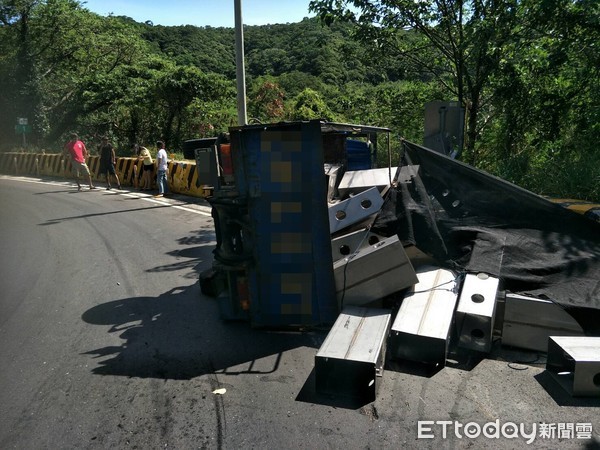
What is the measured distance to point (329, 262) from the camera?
4508mm

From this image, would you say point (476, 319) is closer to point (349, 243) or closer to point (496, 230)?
point (496, 230)

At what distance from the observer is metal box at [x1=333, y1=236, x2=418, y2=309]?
4.41 m


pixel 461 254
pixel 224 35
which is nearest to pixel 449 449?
pixel 461 254

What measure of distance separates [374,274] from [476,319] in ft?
3.16

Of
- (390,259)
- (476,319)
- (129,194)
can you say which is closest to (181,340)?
(390,259)

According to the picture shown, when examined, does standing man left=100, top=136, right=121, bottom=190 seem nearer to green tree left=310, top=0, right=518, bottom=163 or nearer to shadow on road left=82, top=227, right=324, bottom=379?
green tree left=310, top=0, right=518, bottom=163

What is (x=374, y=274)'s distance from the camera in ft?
14.6

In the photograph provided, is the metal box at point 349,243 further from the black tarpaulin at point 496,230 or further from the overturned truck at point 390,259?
the black tarpaulin at point 496,230

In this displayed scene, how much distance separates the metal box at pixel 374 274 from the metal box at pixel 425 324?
21cm

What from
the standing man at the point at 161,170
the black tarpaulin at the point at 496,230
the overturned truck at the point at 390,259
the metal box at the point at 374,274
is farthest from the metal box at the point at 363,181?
the standing man at the point at 161,170

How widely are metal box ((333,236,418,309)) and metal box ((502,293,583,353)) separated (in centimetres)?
88

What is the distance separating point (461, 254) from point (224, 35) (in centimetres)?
7289

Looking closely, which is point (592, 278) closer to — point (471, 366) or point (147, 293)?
point (471, 366)

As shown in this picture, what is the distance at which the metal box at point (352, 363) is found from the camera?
11.6 ft
